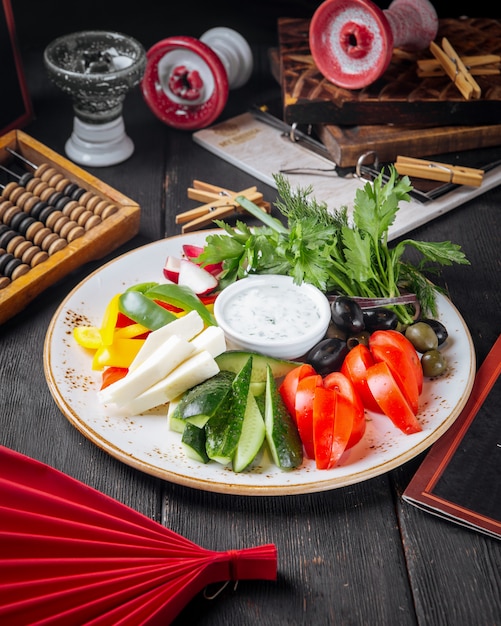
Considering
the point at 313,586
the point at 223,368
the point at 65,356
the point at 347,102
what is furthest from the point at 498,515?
the point at 347,102

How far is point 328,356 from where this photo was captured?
1906mm

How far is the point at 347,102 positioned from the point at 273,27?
3.53 ft

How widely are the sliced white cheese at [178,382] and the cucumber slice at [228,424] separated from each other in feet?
0.25

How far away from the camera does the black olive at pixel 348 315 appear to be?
1970mm

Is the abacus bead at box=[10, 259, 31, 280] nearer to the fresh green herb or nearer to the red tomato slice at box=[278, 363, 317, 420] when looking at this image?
the fresh green herb

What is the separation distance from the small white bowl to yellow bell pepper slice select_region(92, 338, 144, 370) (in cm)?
22

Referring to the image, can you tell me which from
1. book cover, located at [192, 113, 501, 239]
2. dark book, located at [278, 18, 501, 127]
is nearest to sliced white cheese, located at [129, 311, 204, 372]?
book cover, located at [192, 113, 501, 239]

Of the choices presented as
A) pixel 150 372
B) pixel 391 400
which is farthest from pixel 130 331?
pixel 391 400

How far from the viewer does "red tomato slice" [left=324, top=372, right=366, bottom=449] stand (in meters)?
1.69

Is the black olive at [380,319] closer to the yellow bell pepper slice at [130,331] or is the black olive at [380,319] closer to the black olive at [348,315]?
the black olive at [348,315]

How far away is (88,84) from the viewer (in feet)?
8.83

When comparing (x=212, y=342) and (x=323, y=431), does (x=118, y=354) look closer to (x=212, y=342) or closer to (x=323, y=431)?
(x=212, y=342)

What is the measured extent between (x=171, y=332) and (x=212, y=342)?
0.11 m

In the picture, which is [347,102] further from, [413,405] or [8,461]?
[8,461]
